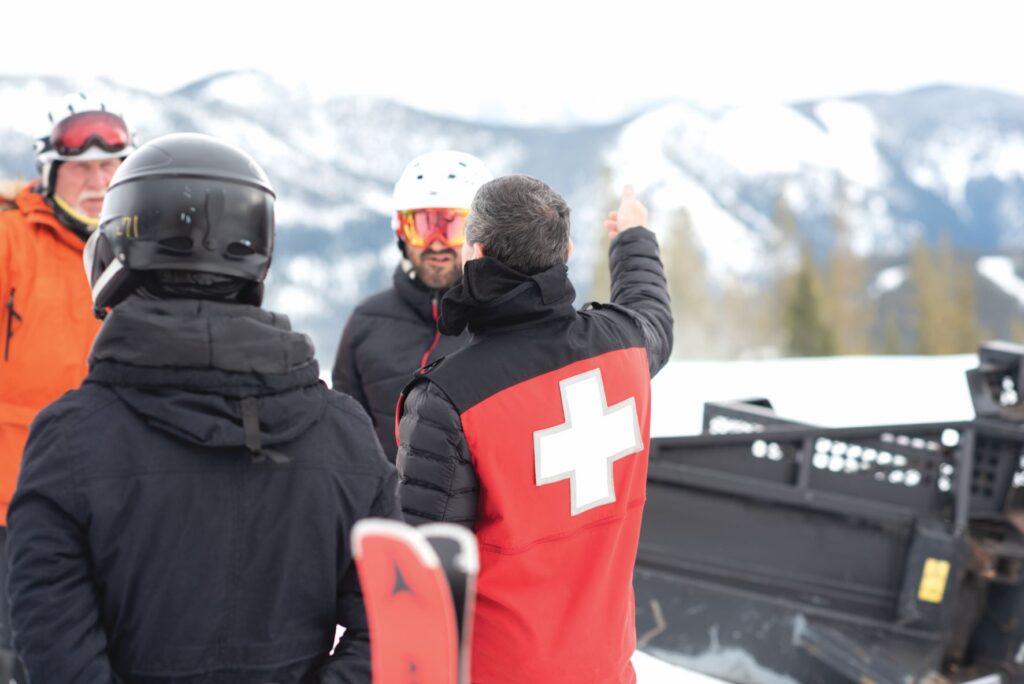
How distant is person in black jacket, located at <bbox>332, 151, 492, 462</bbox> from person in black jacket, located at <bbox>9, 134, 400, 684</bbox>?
2110mm

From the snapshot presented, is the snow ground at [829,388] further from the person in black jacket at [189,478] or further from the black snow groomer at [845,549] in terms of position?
the person in black jacket at [189,478]

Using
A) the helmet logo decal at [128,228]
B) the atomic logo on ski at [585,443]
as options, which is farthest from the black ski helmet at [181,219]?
the atomic logo on ski at [585,443]

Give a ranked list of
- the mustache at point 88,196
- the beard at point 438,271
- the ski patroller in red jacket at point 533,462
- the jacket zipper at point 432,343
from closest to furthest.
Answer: the ski patroller in red jacket at point 533,462
the mustache at point 88,196
the jacket zipper at point 432,343
the beard at point 438,271

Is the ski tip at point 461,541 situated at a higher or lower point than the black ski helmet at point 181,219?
lower

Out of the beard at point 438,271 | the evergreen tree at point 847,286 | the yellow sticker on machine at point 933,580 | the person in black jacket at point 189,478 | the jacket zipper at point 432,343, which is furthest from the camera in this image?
the evergreen tree at point 847,286

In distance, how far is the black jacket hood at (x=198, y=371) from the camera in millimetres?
1577

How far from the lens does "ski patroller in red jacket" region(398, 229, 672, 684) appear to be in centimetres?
233

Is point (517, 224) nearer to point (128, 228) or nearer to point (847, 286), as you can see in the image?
point (128, 228)

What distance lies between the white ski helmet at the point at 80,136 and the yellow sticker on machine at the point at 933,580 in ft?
15.1

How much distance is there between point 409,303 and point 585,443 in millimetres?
1742

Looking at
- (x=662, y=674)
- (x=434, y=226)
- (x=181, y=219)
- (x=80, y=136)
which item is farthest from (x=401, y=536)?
(x=662, y=674)

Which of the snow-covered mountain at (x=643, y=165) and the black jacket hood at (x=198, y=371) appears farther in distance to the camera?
the snow-covered mountain at (x=643, y=165)

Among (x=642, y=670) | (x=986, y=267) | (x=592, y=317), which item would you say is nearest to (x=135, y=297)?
(x=592, y=317)

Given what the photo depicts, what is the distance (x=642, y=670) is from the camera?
504cm
